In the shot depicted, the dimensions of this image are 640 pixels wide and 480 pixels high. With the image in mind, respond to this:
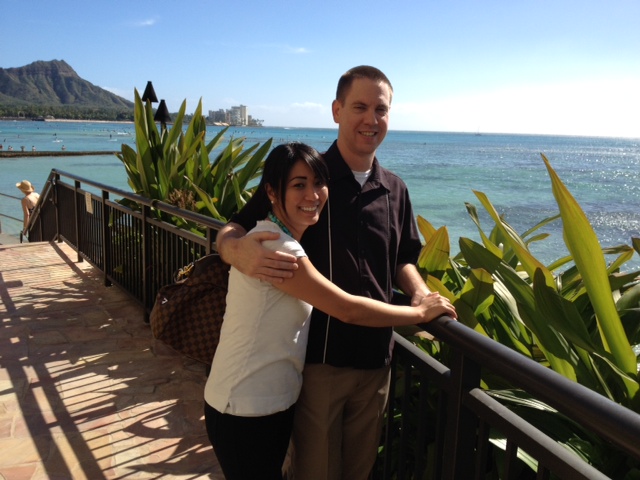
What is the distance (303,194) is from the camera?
5.49 feet

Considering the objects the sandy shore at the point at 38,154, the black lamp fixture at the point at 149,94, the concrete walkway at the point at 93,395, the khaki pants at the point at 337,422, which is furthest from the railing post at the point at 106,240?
the sandy shore at the point at 38,154

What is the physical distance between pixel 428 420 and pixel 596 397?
3.92ft

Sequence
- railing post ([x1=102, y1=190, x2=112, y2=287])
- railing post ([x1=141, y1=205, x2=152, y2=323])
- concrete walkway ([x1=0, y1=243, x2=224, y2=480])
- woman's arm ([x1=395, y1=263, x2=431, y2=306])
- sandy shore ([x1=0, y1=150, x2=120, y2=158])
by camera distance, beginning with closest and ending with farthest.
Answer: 1. woman's arm ([x1=395, y1=263, x2=431, y2=306])
2. concrete walkway ([x1=0, y1=243, x2=224, y2=480])
3. railing post ([x1=141, y1=205, x2=152, y2=323])
4. railing post ([x1=102, y1=190, x2=112, y2=287])
5. sandy shore ([x1=0, y1=150, x2=120, y2=158])

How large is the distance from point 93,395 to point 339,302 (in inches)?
106

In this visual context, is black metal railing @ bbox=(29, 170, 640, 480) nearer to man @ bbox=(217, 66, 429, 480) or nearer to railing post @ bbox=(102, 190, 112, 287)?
man @ bbox=(217, 66, 429, 480)

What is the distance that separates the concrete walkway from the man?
50.1 inches

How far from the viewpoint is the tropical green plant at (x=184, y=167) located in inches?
207

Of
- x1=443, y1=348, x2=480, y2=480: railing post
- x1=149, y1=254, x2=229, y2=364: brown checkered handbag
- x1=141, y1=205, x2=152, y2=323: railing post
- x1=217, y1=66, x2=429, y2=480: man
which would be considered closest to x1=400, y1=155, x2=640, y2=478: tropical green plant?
x1=443, y1=348, x2=480, y2=480: railing post

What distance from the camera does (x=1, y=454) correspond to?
294cm

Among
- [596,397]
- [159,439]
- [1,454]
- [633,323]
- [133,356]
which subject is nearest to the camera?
[596,397]

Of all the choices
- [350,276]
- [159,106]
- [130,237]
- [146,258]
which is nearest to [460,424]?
[350,276]

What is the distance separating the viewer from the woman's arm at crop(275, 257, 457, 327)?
159cm

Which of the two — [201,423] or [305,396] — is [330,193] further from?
[201,423]

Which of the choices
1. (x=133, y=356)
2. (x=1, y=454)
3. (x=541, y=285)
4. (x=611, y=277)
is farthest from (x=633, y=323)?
(x=133, y=356)
